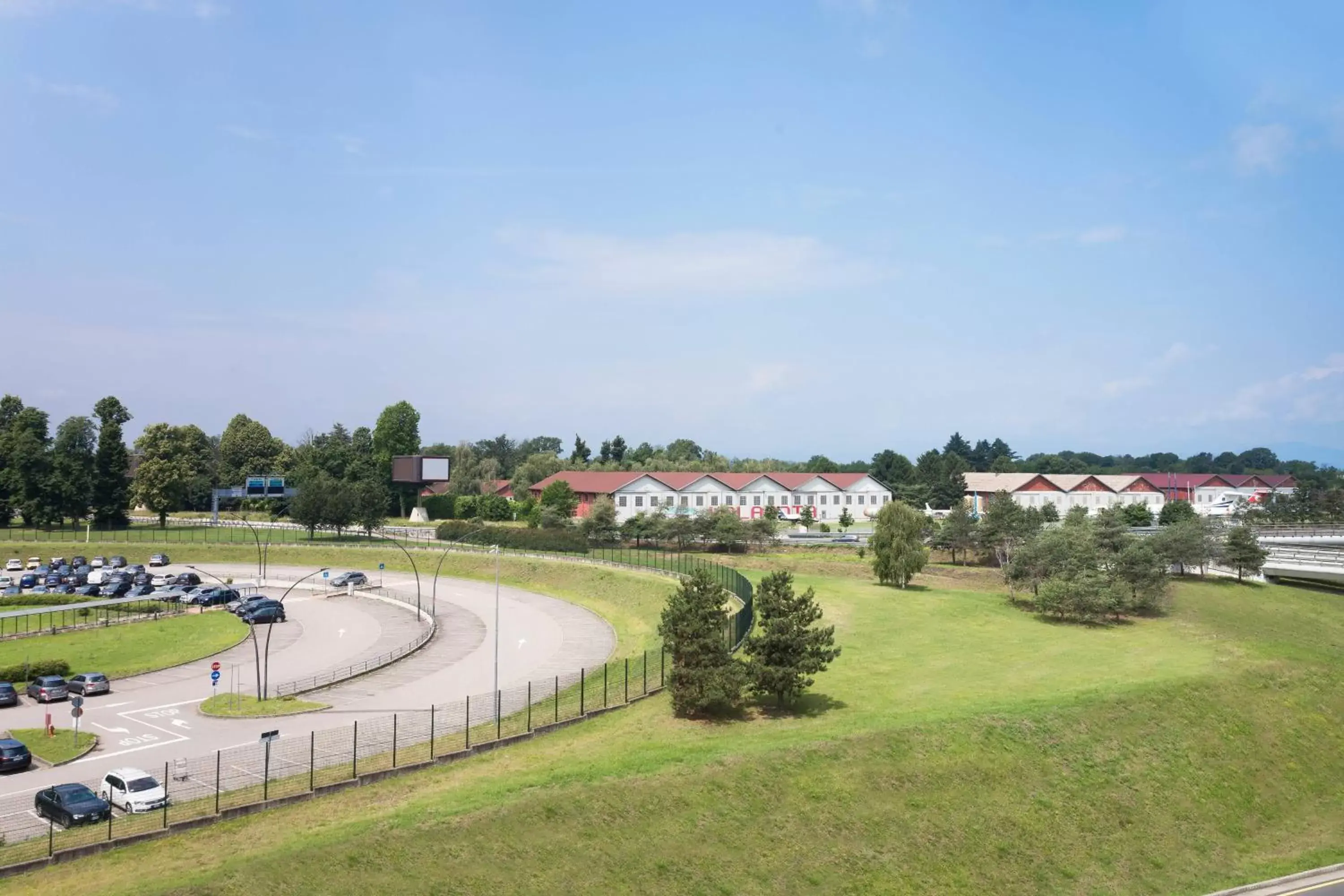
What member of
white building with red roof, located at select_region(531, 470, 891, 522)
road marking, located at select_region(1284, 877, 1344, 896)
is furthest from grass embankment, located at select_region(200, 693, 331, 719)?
white building with red roof, located at select_region(531, 470, 891, 522)

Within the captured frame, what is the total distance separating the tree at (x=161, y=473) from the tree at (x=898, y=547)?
90754mm

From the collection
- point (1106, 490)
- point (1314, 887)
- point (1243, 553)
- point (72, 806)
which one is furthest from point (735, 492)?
point (72, 806)

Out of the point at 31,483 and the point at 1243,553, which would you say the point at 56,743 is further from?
the point at 31,483

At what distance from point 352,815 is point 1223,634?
51.2m

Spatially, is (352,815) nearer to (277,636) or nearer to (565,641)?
(565,641)

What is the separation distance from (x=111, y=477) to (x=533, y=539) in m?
59.6

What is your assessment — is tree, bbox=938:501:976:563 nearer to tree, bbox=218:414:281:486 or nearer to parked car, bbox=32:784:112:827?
parked car, bbox=32:784:112:827

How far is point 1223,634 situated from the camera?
5594 cm

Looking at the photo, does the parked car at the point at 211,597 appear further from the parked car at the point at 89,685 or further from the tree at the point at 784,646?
the tree at the point at 784,646

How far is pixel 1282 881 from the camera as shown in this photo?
2912 cm

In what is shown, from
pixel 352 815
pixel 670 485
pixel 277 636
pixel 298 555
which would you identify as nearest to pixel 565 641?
pixel 277 636

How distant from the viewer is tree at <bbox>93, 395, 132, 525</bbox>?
114875 mm

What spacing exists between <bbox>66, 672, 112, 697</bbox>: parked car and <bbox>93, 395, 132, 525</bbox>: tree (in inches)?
3182

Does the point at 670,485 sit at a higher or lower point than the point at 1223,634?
higher
